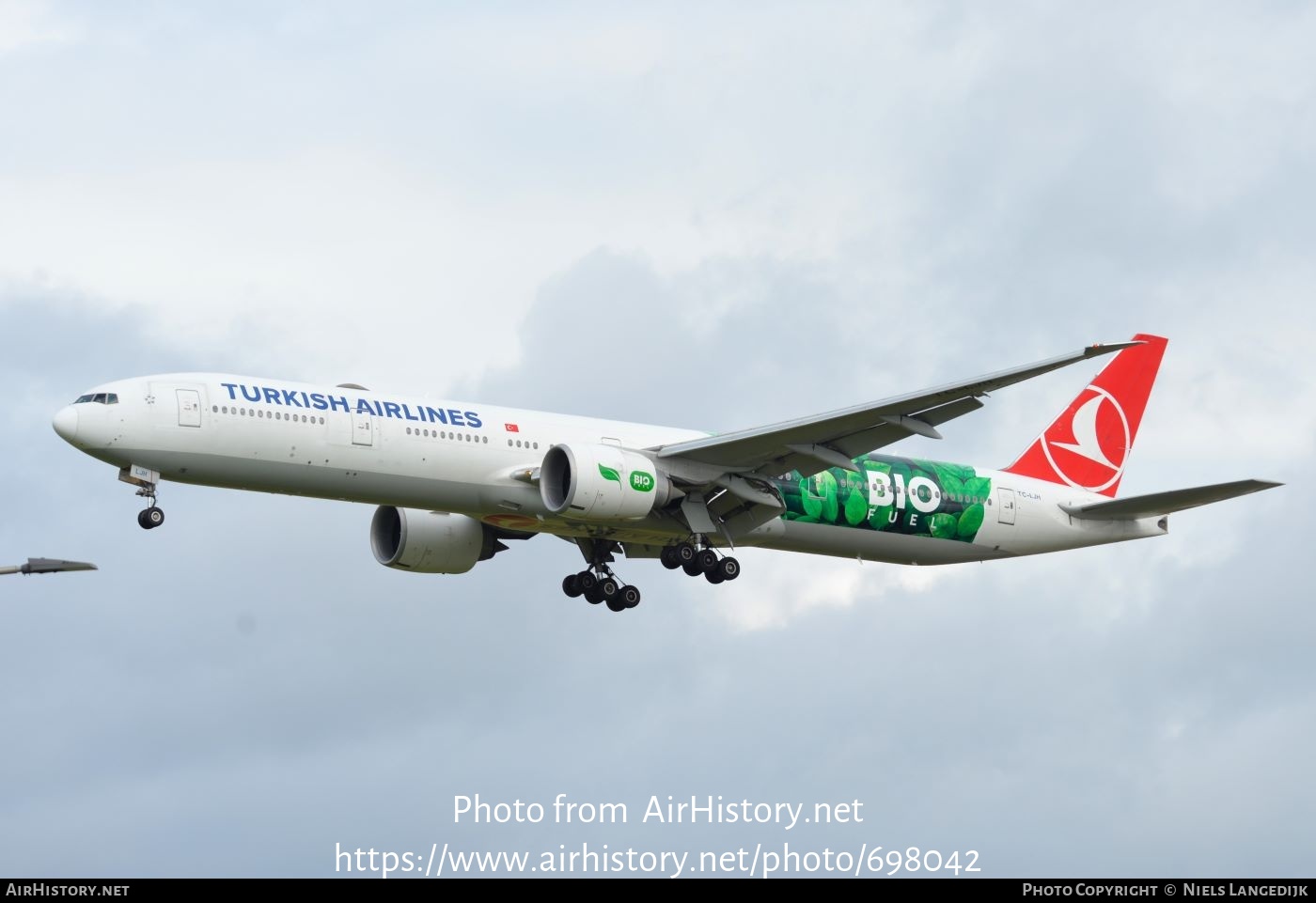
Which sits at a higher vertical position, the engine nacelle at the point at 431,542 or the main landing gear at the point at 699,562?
the engine nacelle at the point at 431,542

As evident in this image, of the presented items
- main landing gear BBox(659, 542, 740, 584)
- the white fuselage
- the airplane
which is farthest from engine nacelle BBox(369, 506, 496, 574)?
main landing gear BBox(659, 542, 740, 584)

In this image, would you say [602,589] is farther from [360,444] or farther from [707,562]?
[360,444]

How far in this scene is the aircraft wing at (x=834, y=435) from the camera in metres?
45.3

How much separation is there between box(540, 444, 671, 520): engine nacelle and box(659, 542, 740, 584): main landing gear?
2.75m

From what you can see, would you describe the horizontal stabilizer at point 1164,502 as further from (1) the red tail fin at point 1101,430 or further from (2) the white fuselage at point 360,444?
(2) the white fuselage at point 360,444

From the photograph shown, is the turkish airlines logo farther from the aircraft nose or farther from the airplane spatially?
the aircraft nose

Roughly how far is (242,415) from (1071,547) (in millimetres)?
24080

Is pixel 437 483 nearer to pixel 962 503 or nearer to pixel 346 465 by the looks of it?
pixel 346 465

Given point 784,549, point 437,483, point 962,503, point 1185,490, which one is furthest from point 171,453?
point 1185,490

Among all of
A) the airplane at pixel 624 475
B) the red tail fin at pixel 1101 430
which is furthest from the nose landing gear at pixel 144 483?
the red tail fin at pixel 1101 430

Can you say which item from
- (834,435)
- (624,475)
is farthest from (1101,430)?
(624,475)

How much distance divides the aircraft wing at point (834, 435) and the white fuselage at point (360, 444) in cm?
189

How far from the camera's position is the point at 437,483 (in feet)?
154

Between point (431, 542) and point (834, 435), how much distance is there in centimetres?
1202
